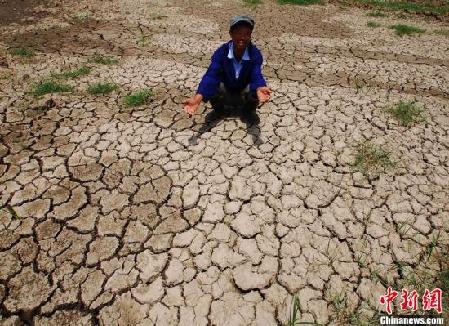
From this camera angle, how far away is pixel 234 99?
4.06 m

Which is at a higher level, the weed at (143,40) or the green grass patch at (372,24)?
the weed at (143,40)

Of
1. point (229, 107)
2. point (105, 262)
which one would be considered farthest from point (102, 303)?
point (229, 107)

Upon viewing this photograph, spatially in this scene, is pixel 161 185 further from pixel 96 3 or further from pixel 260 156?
pixel 96 3

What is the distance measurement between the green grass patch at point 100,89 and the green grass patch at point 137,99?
0.37 meters

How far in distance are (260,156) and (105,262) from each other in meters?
1.88

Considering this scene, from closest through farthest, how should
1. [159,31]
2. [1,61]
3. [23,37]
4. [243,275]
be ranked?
[243,275], [1,61], [23,37], [159,31]

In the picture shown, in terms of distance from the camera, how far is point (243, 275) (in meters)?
2.45

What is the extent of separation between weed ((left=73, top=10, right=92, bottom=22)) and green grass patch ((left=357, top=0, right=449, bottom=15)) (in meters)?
7.58

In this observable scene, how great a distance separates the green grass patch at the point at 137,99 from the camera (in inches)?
168

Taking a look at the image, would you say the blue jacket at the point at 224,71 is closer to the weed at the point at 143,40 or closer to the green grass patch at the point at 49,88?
the green grass patch at the point at 49,88

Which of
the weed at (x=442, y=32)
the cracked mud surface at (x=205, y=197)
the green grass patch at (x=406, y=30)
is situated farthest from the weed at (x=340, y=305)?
the weed at (x=442, y=32)

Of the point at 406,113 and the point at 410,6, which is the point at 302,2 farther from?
the point at 406,113

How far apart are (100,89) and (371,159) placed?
3.71 m

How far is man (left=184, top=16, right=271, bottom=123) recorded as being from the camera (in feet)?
10.6
